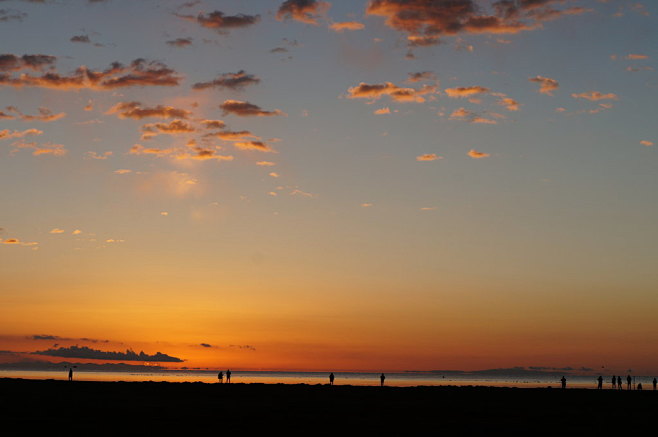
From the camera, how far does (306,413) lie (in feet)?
143

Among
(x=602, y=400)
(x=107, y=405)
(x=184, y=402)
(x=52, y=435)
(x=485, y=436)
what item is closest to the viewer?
(x=52, y=435)

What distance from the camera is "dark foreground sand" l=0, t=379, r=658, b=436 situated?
35.5 meters

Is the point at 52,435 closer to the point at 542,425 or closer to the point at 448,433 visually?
the point at 448,433

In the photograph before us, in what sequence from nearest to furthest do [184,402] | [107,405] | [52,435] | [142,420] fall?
[52,435] < [142,420] < [107,405] < [184,402]

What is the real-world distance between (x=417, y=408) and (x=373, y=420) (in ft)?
31.7

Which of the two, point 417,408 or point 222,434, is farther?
point 417,408

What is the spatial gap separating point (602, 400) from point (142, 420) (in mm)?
40369

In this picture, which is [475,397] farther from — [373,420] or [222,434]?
[222,434]

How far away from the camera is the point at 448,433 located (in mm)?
35031

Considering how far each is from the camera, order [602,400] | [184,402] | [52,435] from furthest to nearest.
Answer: [602,400]
[184,402]
[52,435]

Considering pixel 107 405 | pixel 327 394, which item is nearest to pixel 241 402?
pixel 107 405

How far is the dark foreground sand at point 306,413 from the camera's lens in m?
35.5

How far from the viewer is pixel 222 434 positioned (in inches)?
1291

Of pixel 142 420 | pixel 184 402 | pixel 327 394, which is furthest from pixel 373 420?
pixel 327 394
